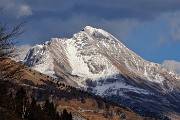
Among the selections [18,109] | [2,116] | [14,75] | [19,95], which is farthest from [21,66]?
[19,95]

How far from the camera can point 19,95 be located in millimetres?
104000

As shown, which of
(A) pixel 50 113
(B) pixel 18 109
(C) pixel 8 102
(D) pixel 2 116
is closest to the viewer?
(D) pixel 2 116

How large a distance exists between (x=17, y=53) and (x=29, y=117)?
51532 mm

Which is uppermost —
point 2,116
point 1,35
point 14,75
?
point 1,35

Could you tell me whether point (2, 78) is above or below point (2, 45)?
below

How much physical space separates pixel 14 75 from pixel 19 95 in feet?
233

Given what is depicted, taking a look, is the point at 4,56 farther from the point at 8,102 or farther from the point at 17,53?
the point at 8,102

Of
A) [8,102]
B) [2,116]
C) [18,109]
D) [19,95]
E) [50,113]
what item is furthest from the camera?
[50,113]

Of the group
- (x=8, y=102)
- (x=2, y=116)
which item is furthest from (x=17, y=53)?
(x=8, y=102)

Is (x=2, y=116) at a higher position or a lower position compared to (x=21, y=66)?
lower

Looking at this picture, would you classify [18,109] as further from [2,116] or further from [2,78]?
[2,78]

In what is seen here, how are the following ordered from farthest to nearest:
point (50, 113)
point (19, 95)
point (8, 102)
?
point (50, 113) < point (19, 95) < point (8, 102)

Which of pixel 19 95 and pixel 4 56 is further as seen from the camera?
pixel 19 95

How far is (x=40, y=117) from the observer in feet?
290
